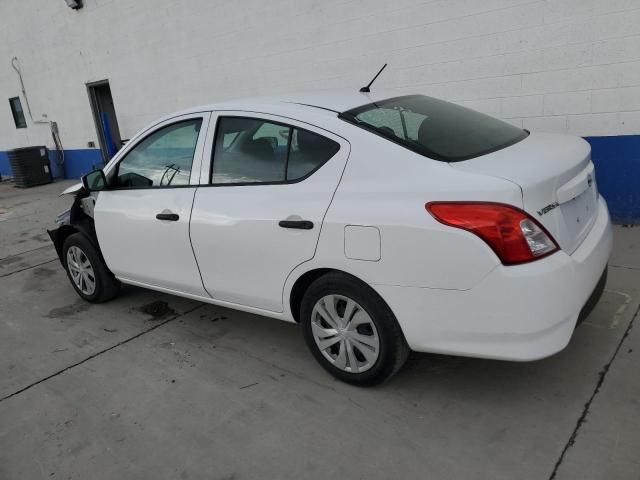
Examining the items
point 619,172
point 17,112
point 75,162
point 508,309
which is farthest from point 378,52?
point 17,112

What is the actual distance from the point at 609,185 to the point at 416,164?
364 centimetres

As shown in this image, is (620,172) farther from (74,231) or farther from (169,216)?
(74,231)

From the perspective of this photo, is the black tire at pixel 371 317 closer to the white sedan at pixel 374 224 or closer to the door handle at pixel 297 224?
the white sedan at pixel 374 224

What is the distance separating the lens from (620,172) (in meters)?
5.07

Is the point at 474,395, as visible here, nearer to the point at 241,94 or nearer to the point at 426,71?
the point at 426,71

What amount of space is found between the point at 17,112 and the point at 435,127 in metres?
14.9

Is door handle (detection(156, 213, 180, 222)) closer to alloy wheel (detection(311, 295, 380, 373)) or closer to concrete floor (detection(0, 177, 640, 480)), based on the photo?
concrete floor (detection(0, 177, 640, 480))

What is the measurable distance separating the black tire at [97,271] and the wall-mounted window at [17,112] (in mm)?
11781

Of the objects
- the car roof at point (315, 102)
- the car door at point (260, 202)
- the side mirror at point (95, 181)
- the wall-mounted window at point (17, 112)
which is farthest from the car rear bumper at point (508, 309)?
the wall-mounted window at point (17, 112)

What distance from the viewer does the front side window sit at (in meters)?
3.43

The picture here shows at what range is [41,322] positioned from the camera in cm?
430

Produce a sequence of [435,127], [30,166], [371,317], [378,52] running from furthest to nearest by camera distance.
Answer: [30,166], [378,52], [435,127], [371,317]

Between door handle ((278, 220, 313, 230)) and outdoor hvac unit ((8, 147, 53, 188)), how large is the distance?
1203 centimetres

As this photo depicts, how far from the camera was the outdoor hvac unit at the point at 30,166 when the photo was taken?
1248cm
